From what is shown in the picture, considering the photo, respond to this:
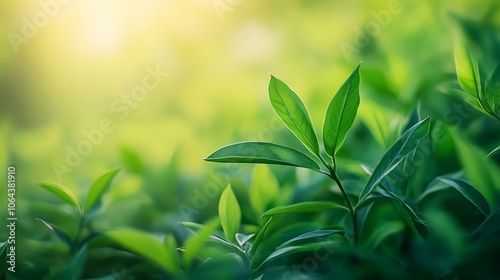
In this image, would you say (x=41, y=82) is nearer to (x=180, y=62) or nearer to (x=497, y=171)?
(x=180, y=62)

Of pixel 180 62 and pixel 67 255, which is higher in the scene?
pixel 180 62

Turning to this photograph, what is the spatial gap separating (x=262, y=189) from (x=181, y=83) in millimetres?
410

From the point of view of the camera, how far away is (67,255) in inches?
21.4

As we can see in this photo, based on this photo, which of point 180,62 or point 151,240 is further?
point 180,62

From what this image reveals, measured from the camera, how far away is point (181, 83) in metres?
0.91

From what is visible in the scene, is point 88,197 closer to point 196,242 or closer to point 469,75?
point 196,242

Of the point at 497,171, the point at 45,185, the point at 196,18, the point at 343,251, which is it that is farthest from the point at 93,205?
the point at 196,18

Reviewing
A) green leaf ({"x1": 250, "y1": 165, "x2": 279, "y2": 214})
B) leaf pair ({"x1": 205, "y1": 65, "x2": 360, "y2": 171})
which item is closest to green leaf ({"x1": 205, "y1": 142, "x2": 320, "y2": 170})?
leaf pair ({"x1": 205, "y1": 65, "x2": 360, "y2": 171})

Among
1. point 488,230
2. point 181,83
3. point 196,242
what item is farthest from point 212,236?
point 181,83

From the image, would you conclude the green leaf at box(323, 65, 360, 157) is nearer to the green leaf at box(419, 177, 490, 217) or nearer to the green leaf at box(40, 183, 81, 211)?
the green leaf at box(419, 177, 490, 217)

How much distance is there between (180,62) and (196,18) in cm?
8

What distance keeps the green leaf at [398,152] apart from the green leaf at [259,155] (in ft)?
0.15

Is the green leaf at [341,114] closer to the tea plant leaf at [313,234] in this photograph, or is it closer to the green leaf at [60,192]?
the tea plant leaf at [313,234]

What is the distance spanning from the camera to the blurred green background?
614mm
